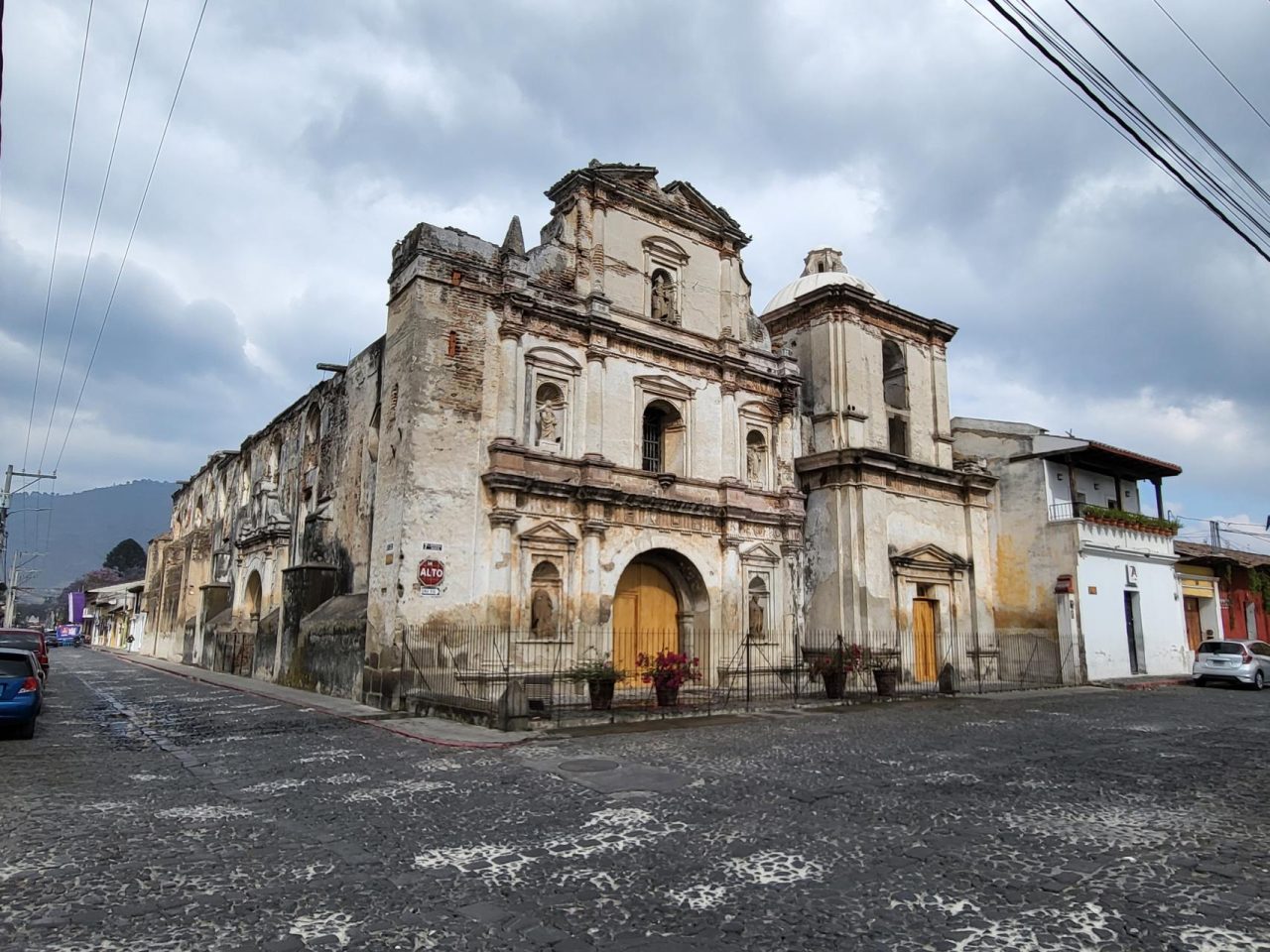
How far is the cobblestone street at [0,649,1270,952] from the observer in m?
4.88

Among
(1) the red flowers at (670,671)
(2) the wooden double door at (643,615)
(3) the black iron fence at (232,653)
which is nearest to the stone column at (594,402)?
(2) the wooden double door at (643,615)

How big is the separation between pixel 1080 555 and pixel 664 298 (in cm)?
1542

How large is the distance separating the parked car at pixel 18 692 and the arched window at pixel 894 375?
23545mm

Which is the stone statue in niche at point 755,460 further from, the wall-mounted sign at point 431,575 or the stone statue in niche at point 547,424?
the wall-mounted sign at point 431,575

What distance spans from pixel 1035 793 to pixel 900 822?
7.54ft

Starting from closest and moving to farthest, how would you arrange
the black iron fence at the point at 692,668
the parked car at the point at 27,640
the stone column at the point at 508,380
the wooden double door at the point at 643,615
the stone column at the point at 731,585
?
the black iron fence at the point at 692,668 < the stone column at the point at 508,380 < the wooden double door at the point at 643,615 < the stone column at the point at 731,585 < the parked car at the point at 27,640

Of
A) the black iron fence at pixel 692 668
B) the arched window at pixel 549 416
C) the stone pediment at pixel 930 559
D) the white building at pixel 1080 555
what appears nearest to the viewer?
the black iron fence at pixel 692 668

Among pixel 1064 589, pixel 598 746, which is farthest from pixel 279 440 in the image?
pixel 1064 589

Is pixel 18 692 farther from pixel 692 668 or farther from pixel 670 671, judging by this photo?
pixel 692 668

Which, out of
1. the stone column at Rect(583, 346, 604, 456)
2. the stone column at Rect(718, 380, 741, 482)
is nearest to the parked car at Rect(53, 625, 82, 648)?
the stone column at Rect(583, 346, 604, 456)

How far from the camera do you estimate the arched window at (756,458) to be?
78.0 feet

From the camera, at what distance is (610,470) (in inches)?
792

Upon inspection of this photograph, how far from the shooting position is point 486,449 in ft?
60.5

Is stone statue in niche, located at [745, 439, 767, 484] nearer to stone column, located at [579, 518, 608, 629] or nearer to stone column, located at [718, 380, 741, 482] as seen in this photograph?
stone column, located at [718, 380, 741, 482]
